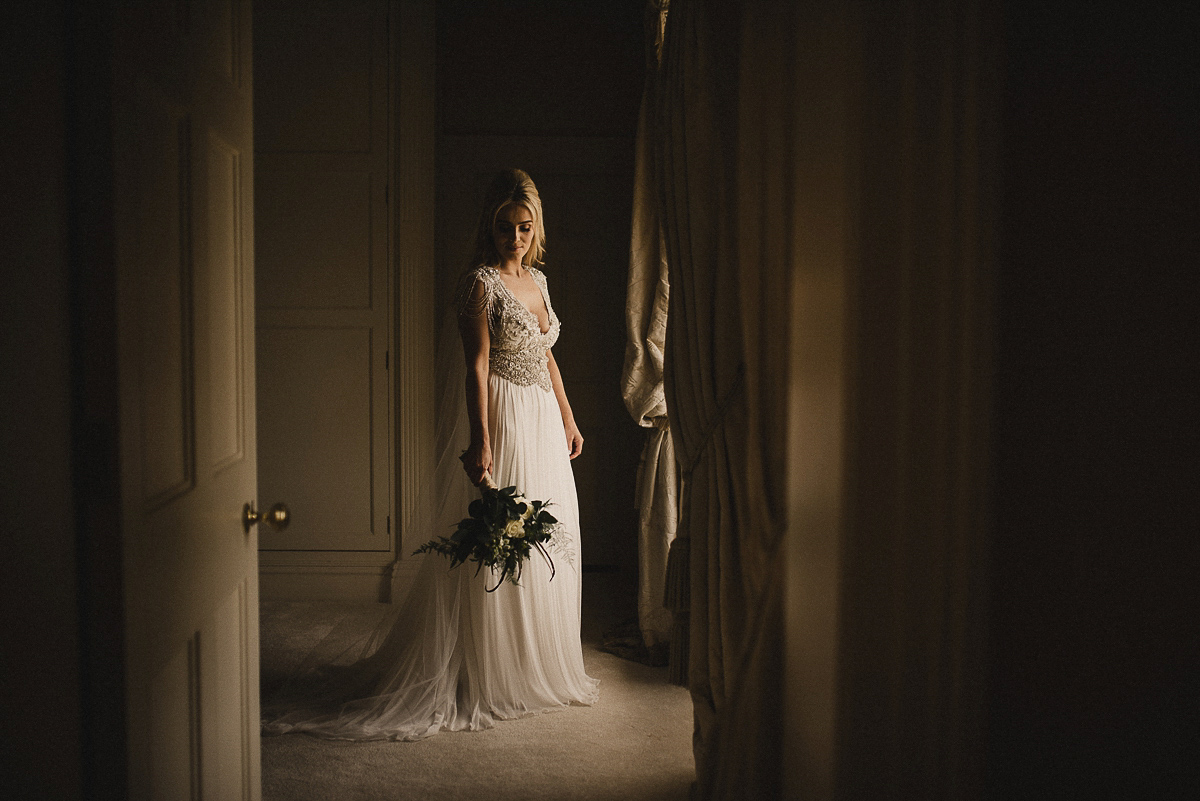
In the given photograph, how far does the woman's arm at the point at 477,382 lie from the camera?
2689 mm

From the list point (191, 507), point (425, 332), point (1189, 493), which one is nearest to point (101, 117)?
point (191, 507)

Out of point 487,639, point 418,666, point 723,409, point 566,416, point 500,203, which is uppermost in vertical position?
point 500,203

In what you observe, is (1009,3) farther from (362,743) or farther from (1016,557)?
(362,743)

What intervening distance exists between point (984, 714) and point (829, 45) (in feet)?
3.25

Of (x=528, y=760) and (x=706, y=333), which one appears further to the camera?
(x=528, y=760)

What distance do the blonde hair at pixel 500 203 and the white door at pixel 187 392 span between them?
45.7 inches

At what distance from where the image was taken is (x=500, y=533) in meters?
2.54

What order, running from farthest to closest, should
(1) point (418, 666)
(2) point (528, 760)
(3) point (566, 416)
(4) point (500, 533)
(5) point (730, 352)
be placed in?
(3) point (566, 416)
(1) point (418, 666)
(4) point (500, 533)
(2) point (528, 760)
(5) point (730, 352)

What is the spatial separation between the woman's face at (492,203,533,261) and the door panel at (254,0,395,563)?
1230mm

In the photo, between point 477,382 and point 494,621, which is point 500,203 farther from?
point 494,621

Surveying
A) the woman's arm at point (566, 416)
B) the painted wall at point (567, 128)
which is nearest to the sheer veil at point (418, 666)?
the woman's arm at point (566, 416)

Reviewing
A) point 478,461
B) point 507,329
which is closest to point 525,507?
point 478,461

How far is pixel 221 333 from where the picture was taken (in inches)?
58.1

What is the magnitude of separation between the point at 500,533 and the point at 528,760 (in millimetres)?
→ 638
